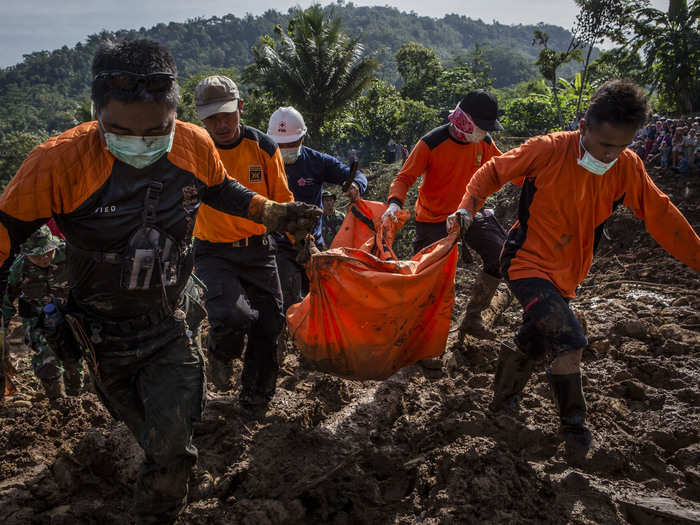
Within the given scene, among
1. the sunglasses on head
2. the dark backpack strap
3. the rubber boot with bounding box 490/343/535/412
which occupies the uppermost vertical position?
the sunglasses on head

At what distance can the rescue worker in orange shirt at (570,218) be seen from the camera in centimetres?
252

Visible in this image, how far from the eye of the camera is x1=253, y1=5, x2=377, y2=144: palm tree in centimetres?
1855

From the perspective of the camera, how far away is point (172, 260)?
2.04 meters

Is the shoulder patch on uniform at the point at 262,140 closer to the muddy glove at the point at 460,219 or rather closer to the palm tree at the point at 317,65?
the muddy glove at the point at 460,219

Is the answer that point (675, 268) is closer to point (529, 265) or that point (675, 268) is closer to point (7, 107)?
point (529, 265)

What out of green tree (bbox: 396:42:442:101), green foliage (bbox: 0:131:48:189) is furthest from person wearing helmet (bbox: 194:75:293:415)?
green tree (bbox: 396:42:442:101)

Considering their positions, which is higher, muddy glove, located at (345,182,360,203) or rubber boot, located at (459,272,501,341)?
muddy glove, located at (345,182,360,203)

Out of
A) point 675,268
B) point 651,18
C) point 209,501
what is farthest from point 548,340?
point 651,18

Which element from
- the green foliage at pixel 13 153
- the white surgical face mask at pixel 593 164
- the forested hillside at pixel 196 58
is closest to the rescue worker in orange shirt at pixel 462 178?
the white surgical face mask at pixel 593 164

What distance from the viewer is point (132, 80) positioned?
1810 mm

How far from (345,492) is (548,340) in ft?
4.35

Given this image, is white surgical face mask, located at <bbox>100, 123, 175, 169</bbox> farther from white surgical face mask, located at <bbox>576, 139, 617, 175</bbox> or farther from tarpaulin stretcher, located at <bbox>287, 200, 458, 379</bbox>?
white surgical face mask, located at <bbox>576, 139, 617, 175</bbox>

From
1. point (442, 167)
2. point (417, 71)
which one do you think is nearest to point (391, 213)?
point (442, 167)

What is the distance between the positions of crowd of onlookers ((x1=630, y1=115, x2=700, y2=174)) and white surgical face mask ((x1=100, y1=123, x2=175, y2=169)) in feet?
34.5
